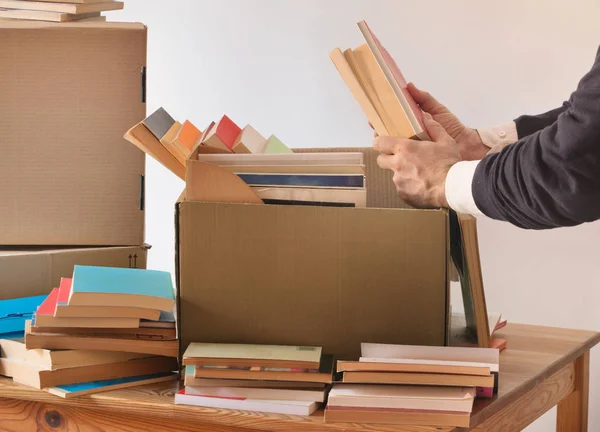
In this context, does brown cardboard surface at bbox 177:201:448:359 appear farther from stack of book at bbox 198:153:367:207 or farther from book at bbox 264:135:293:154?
book at bbox 264:135:293:154

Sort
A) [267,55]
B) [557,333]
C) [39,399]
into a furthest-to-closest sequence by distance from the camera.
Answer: [267,55] → [557,333] → [39,399]

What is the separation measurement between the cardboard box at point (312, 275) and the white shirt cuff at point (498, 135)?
0.58m

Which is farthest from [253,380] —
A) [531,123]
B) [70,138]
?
[531,123]

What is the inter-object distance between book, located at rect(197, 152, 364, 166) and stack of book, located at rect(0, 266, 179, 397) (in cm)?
21

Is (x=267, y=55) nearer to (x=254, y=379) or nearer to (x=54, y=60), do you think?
(x=54, y=60)

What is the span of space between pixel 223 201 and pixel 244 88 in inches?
58.5

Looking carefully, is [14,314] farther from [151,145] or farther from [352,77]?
[352,77]

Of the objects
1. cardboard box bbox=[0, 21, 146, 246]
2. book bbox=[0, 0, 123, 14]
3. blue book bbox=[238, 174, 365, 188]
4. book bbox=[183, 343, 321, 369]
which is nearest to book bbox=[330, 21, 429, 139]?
blue book bbox=[238, 174, 365, 188]

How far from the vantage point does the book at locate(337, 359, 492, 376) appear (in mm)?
901

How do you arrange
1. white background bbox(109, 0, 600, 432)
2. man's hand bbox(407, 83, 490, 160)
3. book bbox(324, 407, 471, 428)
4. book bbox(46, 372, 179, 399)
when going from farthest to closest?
1. white background bbox(109, 0, 600, 432)
2. man's hand bbox(407, 83, 490, 160)
3. book bbox(46, 372, 179, 399)
4. book bbox(324, 407, 471, 428)

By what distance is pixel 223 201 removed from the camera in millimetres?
1066

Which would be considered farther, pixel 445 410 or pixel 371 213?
pixel 371 213

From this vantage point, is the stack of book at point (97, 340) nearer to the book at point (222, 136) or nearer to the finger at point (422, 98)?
the book at point (222, 136)

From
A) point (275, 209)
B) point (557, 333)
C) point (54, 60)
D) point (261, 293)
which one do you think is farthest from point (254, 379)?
point (54, 60)
